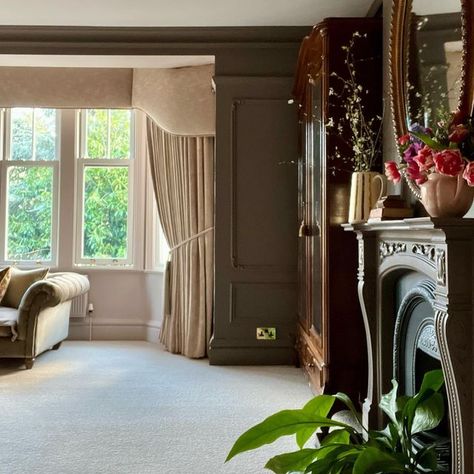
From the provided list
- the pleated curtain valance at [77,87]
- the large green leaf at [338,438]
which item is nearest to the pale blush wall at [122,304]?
the pleated curtain valance at [77,87]

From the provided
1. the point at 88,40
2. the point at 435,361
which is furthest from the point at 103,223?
the point at 435,361

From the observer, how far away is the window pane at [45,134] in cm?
512

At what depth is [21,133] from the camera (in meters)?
5.14

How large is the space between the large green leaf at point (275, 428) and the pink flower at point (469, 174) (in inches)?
36.8

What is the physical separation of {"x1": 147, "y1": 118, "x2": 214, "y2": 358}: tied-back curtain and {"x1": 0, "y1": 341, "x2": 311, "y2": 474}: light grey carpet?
25 cm

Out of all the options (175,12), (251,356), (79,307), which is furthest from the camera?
(79,307)

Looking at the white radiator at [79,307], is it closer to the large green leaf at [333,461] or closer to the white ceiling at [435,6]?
the large green leaf at [333,461]

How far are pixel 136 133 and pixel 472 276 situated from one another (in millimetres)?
4013

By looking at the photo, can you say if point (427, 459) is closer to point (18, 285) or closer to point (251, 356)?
point (251, 356)

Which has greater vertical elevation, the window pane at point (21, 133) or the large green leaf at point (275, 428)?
the window pane at point (21, 133)

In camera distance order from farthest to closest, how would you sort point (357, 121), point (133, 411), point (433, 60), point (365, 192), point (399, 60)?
1. point (133, 411)
2. point (357, 121)
3. point (365, 192)
4. point (399, 60)
5. point (433, 60)

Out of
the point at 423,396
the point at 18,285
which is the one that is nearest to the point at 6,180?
the point at 18,285

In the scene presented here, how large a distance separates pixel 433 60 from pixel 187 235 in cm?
275

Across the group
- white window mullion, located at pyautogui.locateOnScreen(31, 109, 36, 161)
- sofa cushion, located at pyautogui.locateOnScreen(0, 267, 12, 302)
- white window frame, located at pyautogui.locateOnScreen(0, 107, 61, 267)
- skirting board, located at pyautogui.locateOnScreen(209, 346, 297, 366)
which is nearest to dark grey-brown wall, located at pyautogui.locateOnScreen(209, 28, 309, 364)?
skirting board, located at pyautogui.locateOnScreen(209, 346, 297, 366)
